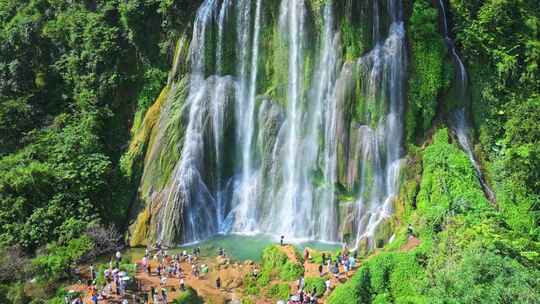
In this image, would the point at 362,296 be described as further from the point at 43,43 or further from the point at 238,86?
the point at 43,43

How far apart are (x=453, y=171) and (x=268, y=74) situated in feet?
38.2

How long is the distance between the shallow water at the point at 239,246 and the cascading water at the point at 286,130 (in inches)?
25.8

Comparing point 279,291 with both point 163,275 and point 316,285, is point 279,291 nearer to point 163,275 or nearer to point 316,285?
point 316,285

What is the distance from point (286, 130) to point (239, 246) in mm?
7064

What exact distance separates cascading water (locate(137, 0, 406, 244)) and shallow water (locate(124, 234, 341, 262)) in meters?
0.65

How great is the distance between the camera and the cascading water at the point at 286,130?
94.3 feet

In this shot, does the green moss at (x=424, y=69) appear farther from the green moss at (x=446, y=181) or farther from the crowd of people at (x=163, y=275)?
the crowd of people at (x=163, y=275)

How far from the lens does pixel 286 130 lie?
31359mm

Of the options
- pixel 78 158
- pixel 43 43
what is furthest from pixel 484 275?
pixel 43 43

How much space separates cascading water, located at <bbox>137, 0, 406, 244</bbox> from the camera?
2875cm

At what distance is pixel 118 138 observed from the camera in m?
33.3

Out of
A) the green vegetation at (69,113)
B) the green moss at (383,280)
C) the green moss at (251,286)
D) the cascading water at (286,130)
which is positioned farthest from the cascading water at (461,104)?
the green vegetation at (69,113)

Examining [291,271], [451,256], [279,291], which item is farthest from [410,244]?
[279,291]

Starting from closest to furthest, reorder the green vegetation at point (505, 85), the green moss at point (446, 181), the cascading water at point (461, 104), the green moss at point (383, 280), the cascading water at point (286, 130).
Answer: the green moss at point (383, 280) → the green moss at point (446, 181) → the green vegetation at point (505, 85) → the cascading water at point (461, 104) → the cascading water at point (286, 130)
